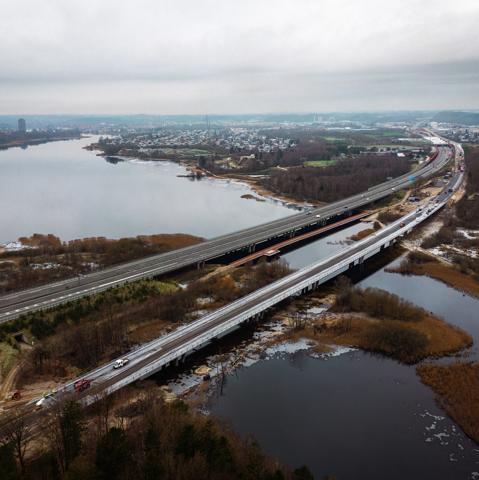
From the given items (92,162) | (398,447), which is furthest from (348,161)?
(398,447)

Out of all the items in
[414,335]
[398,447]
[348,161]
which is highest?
[348,161]

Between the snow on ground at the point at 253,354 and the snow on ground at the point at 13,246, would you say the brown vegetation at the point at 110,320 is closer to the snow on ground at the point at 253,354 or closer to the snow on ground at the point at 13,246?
the snow on ground at the point at 253,354

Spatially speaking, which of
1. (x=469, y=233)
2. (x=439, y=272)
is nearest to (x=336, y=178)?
(x=469, y=233)

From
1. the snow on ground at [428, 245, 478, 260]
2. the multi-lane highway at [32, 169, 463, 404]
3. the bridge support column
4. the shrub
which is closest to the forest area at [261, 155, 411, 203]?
the snow on ground at [428, 245, 478, 260]

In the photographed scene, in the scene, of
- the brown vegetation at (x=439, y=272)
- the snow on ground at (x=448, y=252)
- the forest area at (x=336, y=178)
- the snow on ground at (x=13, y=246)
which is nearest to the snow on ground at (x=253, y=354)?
the brown vegetation at (x=439, y=272)

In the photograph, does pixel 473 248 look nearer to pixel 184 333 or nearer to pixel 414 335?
pixel 414 335

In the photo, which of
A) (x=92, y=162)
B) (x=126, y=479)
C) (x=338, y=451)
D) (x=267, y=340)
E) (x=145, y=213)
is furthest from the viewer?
(x=92, y=162)

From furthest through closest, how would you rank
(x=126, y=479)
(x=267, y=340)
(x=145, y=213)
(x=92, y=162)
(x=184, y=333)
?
(x=92, y=162)
(x=145, y=213)
(x=267, y=340)
(x=184, y=333)
(x=126, y=479)

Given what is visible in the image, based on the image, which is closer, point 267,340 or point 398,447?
point 398,447
